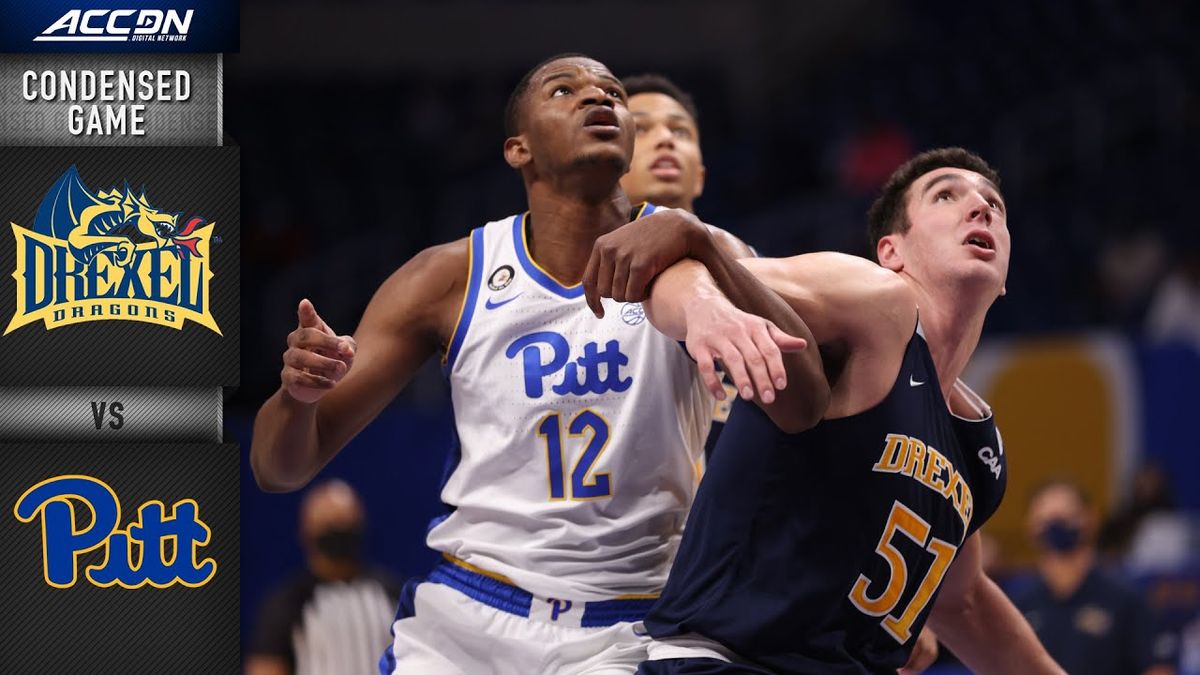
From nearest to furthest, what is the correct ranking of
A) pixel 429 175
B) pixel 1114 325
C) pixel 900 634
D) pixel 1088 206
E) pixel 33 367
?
pixel 900 634
pixel 33 367
pixel 1114 325
pixel 1088 206
pixel 429 175

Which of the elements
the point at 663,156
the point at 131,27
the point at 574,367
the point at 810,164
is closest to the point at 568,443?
the point at 574,367

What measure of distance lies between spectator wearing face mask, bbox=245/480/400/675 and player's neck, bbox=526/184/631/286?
133 inches

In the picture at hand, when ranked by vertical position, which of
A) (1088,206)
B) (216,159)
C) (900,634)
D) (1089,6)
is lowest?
(900,634)

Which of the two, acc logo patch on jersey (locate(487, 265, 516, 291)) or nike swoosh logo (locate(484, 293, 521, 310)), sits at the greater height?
acc logo patch on jersey (locate(487, 265, 516, 291))

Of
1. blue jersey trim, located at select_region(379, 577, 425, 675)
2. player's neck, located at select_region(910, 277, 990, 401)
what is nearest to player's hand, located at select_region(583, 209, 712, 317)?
player's neck, located at select_region(910, 277, 990, 401)

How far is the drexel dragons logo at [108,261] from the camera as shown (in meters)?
4.68

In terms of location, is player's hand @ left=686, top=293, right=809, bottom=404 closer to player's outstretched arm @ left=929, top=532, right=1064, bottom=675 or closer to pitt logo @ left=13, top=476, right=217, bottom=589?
player's outstretched arm @ left=929, top=532, right=1064, bottom=675

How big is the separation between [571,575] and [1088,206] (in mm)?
10851

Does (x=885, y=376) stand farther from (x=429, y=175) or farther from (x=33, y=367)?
(x=429, y=175)

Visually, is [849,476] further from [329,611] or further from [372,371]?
[329,611]

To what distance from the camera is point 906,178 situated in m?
4.21

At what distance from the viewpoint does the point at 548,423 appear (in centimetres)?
431

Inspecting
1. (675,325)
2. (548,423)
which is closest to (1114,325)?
(548,423)

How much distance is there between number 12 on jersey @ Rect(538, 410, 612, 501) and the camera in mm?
4258
